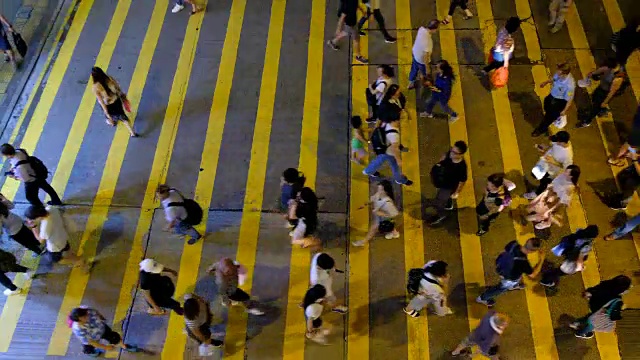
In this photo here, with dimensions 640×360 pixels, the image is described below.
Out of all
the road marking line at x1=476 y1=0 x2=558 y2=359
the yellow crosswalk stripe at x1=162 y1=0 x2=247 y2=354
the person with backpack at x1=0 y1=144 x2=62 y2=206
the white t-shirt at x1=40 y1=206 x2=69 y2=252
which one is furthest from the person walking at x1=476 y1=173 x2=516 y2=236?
the person with backpack at x1=0 y1=144 x2=62 y2=206

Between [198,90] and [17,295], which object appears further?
[198,90]

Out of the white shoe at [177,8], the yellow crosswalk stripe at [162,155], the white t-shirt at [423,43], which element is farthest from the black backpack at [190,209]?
the white shoe at [177,8]

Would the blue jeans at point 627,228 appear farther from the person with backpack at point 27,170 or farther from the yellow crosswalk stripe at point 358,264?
the person with backpack at point 27,170

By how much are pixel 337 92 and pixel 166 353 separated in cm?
593

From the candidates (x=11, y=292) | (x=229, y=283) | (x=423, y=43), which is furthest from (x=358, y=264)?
(x=11, y=292)

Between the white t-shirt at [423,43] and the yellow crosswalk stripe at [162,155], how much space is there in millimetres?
4794

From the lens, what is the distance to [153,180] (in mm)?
9680

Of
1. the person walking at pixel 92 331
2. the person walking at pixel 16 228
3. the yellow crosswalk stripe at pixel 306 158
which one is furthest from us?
the yellow crosswalk stripe at pixel 306 158

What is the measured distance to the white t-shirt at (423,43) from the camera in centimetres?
926

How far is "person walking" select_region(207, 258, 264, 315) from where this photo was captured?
276 inches

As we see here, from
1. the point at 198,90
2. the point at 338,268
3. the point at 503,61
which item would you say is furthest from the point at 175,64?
the point at 503,61

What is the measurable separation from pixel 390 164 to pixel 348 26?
339 cm

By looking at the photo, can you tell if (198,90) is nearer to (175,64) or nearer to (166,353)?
(175,64)

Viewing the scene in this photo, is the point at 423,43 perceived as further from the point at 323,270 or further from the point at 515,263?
the point at 323,270
